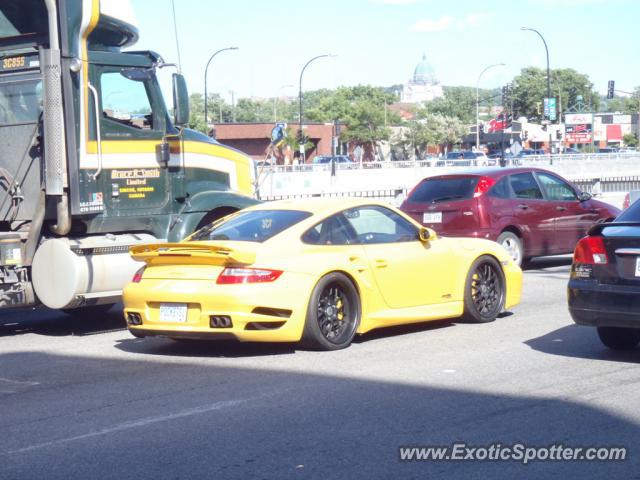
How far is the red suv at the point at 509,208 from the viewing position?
16156 millimetres

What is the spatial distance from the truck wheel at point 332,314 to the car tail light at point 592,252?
2.09 m

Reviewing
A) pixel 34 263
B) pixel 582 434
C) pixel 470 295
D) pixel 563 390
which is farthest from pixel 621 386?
pixel 34 263

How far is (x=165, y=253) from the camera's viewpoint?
9406 millimetres

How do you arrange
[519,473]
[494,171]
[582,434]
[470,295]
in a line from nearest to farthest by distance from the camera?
[519,473] → [582,434] → [470,295] → [494,171]

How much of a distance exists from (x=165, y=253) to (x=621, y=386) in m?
4.15

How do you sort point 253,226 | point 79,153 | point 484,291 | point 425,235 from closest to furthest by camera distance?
point 253,226, point 425,235, point 484,291, point 79,153

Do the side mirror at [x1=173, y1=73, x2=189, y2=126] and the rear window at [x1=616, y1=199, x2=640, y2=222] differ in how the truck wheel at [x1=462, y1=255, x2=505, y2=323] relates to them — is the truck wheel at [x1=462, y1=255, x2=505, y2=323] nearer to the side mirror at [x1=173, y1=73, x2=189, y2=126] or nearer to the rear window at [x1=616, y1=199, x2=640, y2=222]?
the rear window at [x1=616, y1=199, x2=640, y2=222]

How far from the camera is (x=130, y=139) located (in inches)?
Answer: 471

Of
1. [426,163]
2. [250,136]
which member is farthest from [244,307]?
[250,136]

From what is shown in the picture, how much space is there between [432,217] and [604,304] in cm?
788

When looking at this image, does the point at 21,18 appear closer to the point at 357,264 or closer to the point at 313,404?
the point at 357,264

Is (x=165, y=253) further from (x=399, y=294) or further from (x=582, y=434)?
(x=582, y=434)

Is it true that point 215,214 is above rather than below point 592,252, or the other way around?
above

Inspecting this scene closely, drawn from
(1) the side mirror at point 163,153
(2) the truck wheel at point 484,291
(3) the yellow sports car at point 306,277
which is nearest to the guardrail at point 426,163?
(1) the side mirror at point 163,153
